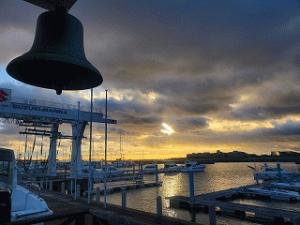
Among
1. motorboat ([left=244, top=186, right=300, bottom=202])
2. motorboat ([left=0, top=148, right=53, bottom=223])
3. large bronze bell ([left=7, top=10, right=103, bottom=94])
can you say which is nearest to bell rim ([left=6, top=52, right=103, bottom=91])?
large bronze bell ([left=7, top=10, right=103, bottom=94])

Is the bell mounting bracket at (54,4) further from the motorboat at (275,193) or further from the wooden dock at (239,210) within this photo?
the motorboat at (275,193)

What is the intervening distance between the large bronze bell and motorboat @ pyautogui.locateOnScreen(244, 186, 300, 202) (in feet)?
119

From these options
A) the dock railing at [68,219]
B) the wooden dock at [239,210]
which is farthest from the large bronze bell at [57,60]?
the wooden dock at [239,210]

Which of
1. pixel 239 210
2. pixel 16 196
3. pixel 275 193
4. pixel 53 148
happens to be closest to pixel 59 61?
pixel 16 196

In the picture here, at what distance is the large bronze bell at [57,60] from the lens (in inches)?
165

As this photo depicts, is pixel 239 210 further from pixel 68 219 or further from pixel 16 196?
pixel 68 219

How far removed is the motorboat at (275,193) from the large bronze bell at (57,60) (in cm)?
3630

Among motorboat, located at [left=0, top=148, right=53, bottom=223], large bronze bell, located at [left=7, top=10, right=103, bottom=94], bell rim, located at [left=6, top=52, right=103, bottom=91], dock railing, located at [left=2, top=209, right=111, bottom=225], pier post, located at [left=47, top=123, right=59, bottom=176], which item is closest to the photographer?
dock railing, located at [left=2, top=209, right=111, bottom=225]

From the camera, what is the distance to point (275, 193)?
36.5m

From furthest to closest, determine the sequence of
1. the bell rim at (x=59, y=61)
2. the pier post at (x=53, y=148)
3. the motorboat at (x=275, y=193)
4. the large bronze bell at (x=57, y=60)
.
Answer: the motorboat at (x=275, y=193)
the pier post at (x=53, y=148)
the large bronze bell at (x=57, y=60)
the bell rim at (x=59, y=61)

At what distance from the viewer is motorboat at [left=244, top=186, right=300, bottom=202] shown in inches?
1374

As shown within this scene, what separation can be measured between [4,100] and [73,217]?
24459mm

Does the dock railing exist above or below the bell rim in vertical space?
below

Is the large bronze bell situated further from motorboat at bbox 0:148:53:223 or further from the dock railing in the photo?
motorboat at bbox 0:148:53:223
